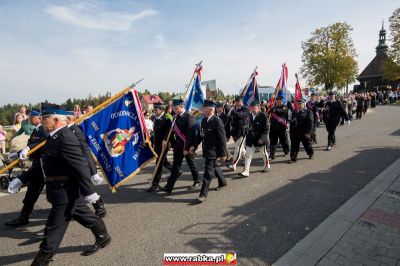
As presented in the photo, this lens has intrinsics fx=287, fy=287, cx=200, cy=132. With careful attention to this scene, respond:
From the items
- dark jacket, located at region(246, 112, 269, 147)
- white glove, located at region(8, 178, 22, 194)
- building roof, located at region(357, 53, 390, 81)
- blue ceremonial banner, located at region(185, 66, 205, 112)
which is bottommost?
white glove, located at region(8, 178, 22, 194)

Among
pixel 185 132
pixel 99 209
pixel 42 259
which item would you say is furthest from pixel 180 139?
pixel 42 259

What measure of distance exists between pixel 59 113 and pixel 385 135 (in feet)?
42.8

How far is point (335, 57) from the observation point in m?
43.6

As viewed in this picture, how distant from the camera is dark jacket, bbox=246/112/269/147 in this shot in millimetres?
7340

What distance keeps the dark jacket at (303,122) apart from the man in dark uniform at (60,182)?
6.68 meters

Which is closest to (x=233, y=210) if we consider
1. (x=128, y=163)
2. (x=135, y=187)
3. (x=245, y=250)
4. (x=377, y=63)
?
(x=245, y=250)

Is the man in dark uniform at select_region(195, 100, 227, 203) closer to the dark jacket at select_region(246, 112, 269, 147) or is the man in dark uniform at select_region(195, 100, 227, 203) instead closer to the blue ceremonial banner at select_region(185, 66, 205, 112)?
the blue ceremonial banner at select_region(185, 66, 205, 112)

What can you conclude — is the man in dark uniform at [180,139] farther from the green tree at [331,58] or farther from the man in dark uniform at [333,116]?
the green tree at [331,58]

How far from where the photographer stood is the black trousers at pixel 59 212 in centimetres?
336

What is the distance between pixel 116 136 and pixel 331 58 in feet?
148

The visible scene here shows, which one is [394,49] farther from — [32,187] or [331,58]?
[32,187]

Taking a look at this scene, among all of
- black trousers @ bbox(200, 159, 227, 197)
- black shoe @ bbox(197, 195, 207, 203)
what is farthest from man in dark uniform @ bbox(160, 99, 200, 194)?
black shoe @ bbox(197, 195, 207, 203)

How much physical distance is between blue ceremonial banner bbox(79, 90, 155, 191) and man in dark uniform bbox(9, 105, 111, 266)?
1.66m

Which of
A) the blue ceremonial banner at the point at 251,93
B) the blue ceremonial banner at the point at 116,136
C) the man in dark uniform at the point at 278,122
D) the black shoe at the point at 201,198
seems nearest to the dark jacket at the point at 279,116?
the man in dark uniform at the point at 278,122
